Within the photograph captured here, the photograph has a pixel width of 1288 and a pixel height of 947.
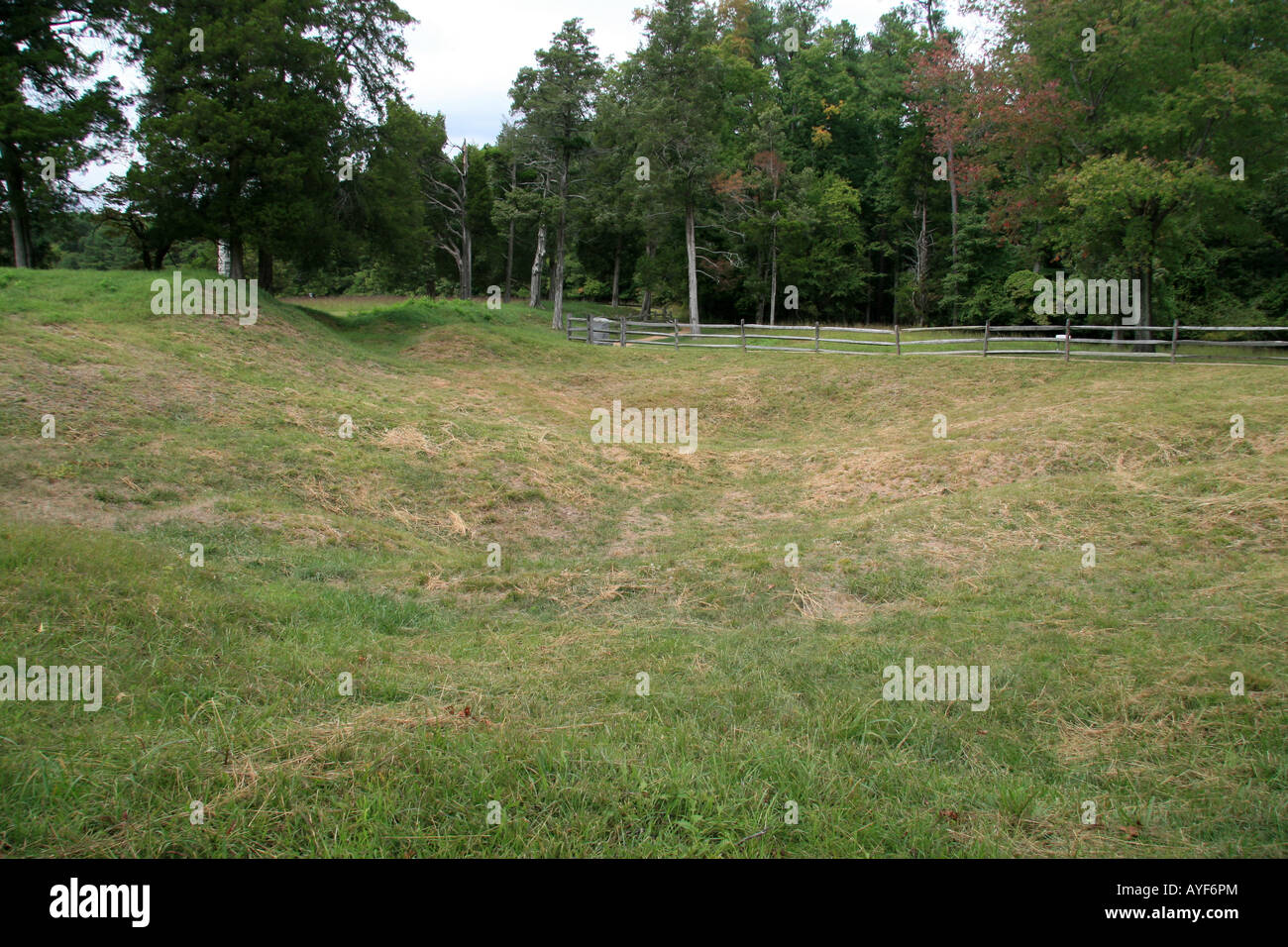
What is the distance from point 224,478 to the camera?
35.2 feet

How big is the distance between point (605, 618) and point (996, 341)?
20.5 m

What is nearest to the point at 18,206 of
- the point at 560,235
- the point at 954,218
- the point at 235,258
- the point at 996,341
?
the point at 235,258

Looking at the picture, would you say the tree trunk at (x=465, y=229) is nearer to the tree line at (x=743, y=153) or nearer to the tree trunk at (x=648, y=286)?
the tree line at (x=743, y=153)

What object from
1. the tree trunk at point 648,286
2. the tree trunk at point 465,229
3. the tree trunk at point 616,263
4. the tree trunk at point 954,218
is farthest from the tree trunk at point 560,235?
the tree trunk at point 954,218

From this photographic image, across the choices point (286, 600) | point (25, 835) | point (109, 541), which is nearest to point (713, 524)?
point (286, 600)

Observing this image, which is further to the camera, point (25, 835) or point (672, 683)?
point (672, 683)

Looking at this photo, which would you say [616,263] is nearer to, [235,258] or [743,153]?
[743,153]

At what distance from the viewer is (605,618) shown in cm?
782

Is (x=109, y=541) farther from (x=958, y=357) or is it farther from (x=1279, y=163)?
(x=1279, y=163)

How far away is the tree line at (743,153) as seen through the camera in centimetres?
2084

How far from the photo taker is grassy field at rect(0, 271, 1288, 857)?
Result: 3.66m

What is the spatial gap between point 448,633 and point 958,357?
20.1m

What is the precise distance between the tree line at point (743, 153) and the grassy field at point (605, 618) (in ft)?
21.1

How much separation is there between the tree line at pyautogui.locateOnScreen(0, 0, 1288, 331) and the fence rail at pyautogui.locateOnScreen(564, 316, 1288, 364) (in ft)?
5.77
